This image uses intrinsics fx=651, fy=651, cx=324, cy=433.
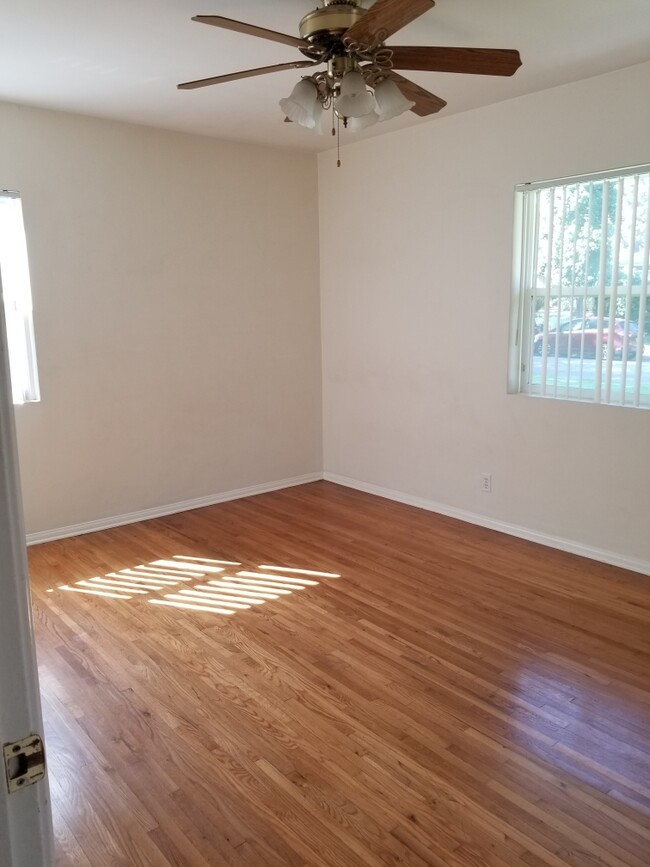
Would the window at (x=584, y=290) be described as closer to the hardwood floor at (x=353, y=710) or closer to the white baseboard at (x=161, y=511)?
the hardwood floor at (x=353, y=710)

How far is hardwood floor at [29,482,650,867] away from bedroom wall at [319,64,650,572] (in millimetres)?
479

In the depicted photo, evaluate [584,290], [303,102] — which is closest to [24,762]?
[303,102]

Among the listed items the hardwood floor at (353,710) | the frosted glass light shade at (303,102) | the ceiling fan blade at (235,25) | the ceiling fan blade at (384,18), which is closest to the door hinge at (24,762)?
the hardwood floor at (353,710)

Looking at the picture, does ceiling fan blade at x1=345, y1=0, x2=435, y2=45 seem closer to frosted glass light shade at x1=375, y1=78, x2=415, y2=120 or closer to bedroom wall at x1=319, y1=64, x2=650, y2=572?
frosted glass light shade at x1=375, y1=78, x2=415, y2=120

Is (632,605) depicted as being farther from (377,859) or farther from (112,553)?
(112,553)

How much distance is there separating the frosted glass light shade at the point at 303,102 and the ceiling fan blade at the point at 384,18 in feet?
1.18

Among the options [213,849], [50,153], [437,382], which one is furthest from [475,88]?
[213,849]

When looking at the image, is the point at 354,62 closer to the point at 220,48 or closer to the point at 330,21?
the point at 330,21

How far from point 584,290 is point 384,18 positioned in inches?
90.5

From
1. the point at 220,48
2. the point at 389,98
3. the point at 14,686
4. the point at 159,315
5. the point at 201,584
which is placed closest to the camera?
the point at 14,686

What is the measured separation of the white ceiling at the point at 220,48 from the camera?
266cm

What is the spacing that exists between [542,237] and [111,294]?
286 cm

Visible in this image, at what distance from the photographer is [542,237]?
3988mm

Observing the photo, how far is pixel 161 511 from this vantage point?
4934 mm
